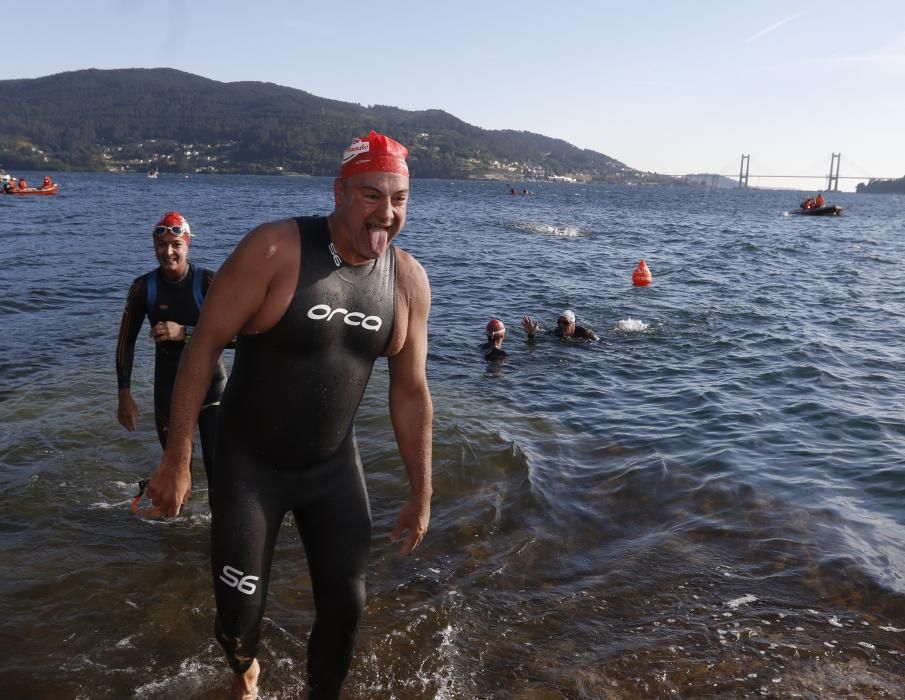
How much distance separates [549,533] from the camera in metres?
6.30

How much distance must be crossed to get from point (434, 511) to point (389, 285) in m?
3.75

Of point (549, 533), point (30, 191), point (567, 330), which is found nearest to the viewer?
point (549, 533)

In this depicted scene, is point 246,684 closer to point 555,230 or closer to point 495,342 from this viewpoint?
point 495,342

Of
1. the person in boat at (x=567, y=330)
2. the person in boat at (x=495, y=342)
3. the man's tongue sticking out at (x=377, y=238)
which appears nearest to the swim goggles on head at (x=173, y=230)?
the man's tongue sticking out at (x=377, y=238)

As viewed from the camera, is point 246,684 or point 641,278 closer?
point 246,684

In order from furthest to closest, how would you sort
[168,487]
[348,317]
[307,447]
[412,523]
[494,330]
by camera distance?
[494,330], [412,523], [307,447], [348,317], [168,487]

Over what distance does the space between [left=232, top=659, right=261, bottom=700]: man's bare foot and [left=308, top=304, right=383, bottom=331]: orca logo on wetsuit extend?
1.77 meters

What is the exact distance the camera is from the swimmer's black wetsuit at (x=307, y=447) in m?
3.14

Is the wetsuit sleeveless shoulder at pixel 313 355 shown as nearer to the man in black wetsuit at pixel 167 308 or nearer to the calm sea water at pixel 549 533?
the calm sea water at pixel 549 533

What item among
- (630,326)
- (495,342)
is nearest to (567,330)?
(495,342)

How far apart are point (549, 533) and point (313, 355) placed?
373 centimetres

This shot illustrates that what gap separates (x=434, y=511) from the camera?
6.65m

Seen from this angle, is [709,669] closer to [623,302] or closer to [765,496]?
[765,496]

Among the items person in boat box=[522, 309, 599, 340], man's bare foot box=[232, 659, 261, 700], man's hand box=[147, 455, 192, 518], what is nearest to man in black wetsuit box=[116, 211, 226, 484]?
man's bare foot box=[232, 659, 261, 700]
